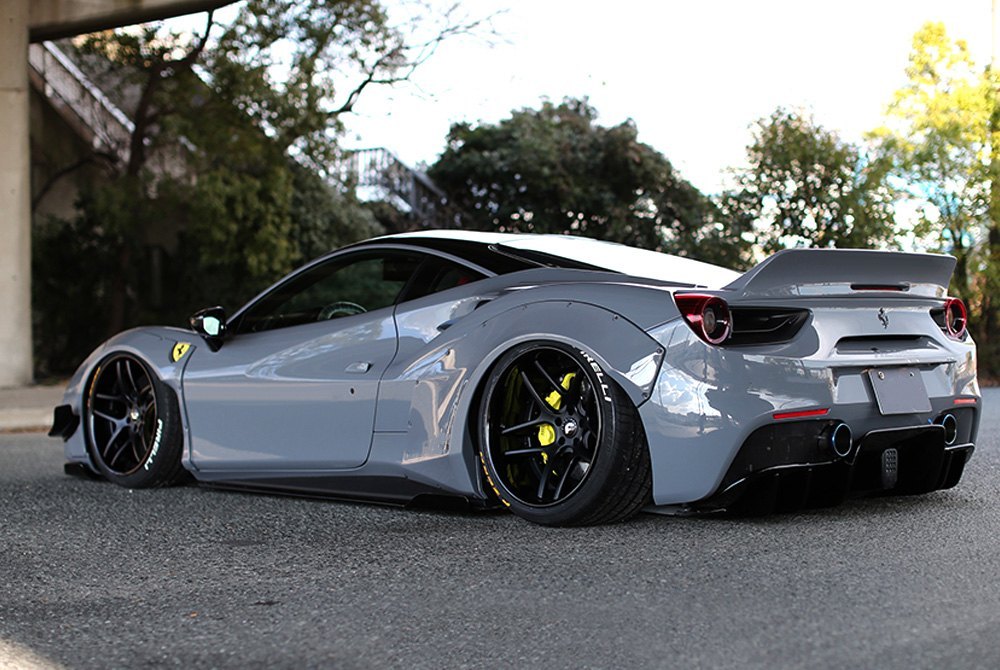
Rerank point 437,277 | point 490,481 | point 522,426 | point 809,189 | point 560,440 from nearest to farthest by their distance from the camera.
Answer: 1. point 560,440
2. point 522,426
3. point 490,481
4. point 437,277
5. point 809,189

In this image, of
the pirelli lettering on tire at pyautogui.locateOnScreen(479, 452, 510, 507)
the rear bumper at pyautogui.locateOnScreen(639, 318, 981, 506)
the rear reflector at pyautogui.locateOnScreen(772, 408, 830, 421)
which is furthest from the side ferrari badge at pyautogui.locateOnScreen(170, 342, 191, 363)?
the rear reflector at pyautogui.locateOnScreen(772, 408, 830, 421)

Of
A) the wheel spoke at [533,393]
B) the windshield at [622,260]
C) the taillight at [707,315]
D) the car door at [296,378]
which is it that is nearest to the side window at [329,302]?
the car door at [296,378]

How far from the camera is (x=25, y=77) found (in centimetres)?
1766

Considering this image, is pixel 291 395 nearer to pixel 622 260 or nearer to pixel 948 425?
pixel 622 260

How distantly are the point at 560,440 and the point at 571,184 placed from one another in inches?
870

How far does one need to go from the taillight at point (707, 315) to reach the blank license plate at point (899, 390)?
0.67 m

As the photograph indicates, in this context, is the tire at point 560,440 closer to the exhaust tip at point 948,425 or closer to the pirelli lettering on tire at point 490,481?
the pirelli lettering on tire at point 490,481

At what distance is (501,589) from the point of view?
3828 millimetres

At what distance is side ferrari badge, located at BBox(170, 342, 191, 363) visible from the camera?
635cm

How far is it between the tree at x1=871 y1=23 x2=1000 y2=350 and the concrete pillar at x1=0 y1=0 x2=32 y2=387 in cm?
1389

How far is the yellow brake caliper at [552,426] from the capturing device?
4.73 m

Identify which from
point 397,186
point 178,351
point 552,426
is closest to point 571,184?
point 397,186

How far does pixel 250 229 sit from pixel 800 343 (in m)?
16.8

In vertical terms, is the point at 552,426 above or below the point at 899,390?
below
